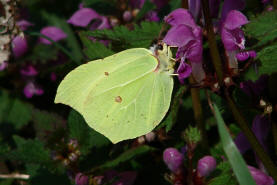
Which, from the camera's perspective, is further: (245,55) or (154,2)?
(154,2)

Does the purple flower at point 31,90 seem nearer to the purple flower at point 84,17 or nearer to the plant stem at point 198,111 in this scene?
the purple flower at point 84,17

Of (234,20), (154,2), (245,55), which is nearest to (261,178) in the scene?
(245,55)

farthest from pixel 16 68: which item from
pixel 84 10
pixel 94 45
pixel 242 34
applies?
pixel 242 34

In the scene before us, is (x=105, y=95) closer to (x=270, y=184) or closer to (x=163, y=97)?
(x=163, y=97)

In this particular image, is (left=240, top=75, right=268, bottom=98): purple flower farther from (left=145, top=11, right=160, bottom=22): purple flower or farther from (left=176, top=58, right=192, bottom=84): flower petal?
(left=145, top=11, right=160, bottom=22): purple flower

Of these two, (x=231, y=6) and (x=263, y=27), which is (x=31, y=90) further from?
(x=263, y=27)

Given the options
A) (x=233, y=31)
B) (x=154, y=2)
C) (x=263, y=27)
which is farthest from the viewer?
(x=154, y=2)
